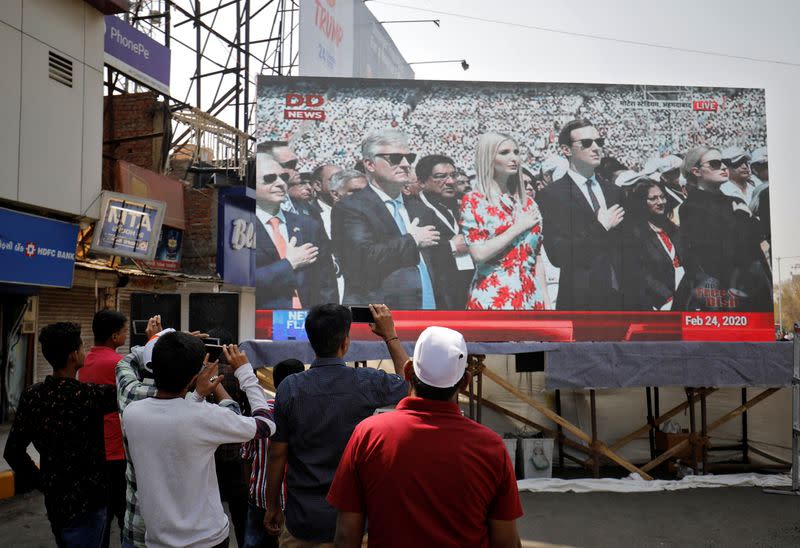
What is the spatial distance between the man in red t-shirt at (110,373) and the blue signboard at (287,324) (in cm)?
418

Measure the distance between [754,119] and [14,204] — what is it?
11.5m

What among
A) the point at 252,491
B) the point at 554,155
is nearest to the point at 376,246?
the point at 554,155

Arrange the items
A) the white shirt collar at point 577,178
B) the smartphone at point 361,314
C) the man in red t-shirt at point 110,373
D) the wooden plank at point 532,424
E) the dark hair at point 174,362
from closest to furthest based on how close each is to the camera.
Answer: the dark hair at point 174,362
the smartphone at point 361,314
the man in red t-shirt at point 110,373
the white shirt collar at point 577,178
the wooden plank at point 532,424

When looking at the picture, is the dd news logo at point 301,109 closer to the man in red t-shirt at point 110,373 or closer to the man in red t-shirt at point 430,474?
the man in red t-shirt at point 110,373

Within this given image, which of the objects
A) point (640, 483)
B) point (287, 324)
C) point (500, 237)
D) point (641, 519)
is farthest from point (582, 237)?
point (287, 324)

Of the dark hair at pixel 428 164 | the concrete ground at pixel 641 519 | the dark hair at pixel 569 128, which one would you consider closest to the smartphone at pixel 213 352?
the concrete ground at pixel 641 519

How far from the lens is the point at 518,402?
34.7 ft

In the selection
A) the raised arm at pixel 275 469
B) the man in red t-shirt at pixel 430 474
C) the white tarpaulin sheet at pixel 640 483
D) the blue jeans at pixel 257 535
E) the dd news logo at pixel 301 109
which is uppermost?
the dd news logo at pixel 301 109

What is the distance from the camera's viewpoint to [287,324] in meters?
9.01

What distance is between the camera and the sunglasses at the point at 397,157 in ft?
30.7

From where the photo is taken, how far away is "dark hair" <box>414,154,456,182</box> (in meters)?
9.35

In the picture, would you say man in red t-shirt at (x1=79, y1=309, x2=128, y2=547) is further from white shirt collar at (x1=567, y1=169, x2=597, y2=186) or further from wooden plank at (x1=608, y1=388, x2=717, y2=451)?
wooden plank at (x1=608, y1=388, x2=717, y2=451)

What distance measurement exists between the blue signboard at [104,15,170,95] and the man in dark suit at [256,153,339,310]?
307 inches

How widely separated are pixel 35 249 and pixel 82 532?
943 cm
